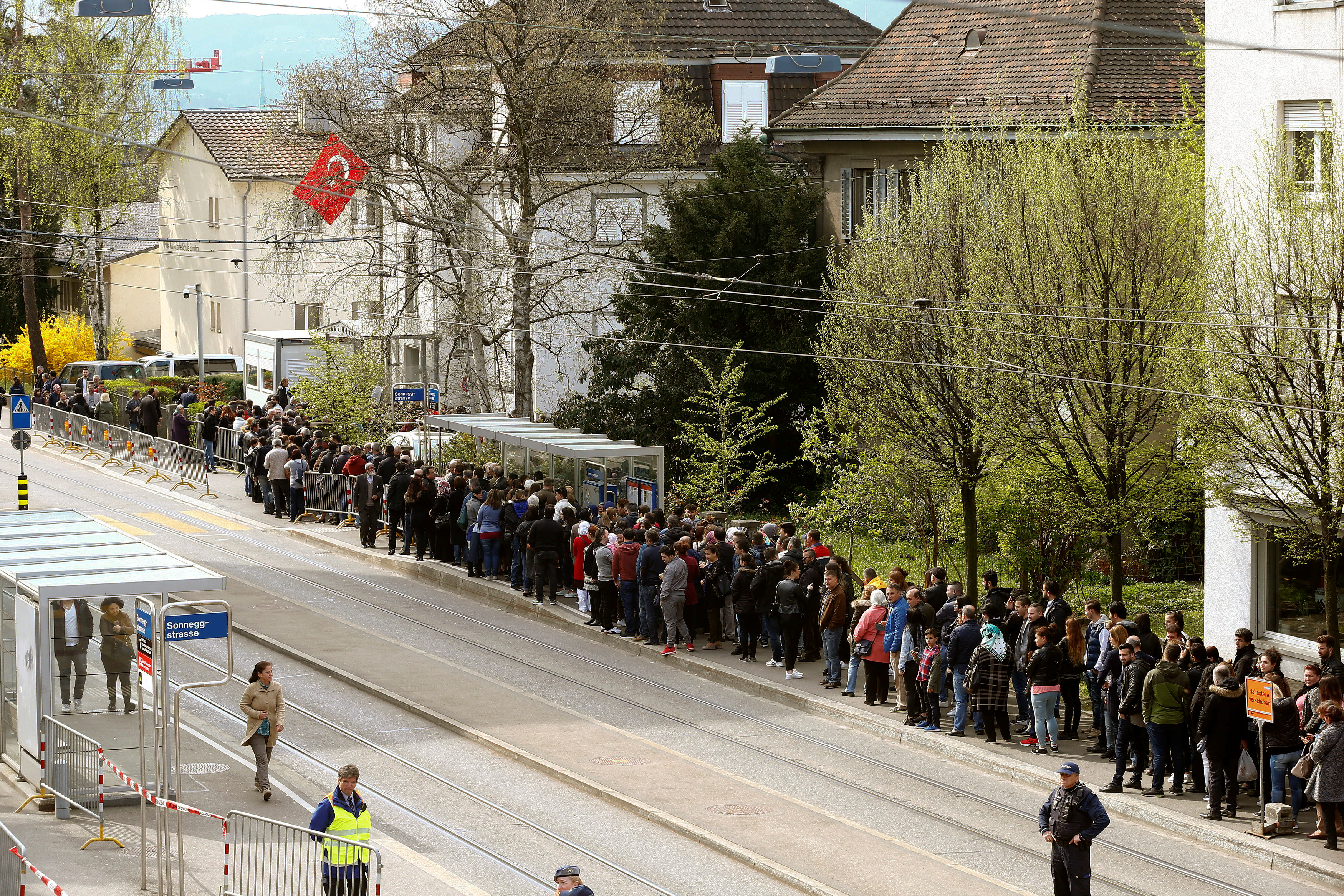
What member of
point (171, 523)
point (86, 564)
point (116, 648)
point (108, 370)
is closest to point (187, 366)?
point (108, 370)

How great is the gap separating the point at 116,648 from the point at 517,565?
11.6 meters

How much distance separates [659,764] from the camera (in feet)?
59.7

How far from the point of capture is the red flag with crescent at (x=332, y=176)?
38.2m

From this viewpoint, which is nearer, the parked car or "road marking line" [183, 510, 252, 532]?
"road marking line" [183, 510, 252, 532]

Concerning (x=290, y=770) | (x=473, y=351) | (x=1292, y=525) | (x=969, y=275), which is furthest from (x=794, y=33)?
(x=290, y=770)

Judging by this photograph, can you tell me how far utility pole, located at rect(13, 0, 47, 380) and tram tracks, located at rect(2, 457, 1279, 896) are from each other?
30.2 meters

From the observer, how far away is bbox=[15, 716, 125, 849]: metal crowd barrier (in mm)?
15445

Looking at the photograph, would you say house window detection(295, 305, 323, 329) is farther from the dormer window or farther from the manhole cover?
the manhole cover

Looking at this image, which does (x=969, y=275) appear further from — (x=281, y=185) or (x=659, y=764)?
(x=281, y=185)

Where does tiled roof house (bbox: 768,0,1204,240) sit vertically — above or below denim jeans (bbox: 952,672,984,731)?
above

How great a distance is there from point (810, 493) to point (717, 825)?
2267cm

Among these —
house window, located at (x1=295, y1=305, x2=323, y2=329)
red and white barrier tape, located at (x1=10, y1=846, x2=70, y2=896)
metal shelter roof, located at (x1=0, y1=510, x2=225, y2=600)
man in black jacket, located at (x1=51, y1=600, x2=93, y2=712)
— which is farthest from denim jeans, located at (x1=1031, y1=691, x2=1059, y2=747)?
house window, located at (x1=295, y1=305, x2=323, y2=329)

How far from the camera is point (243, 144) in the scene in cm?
6384

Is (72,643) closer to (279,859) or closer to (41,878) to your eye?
(279,859)
